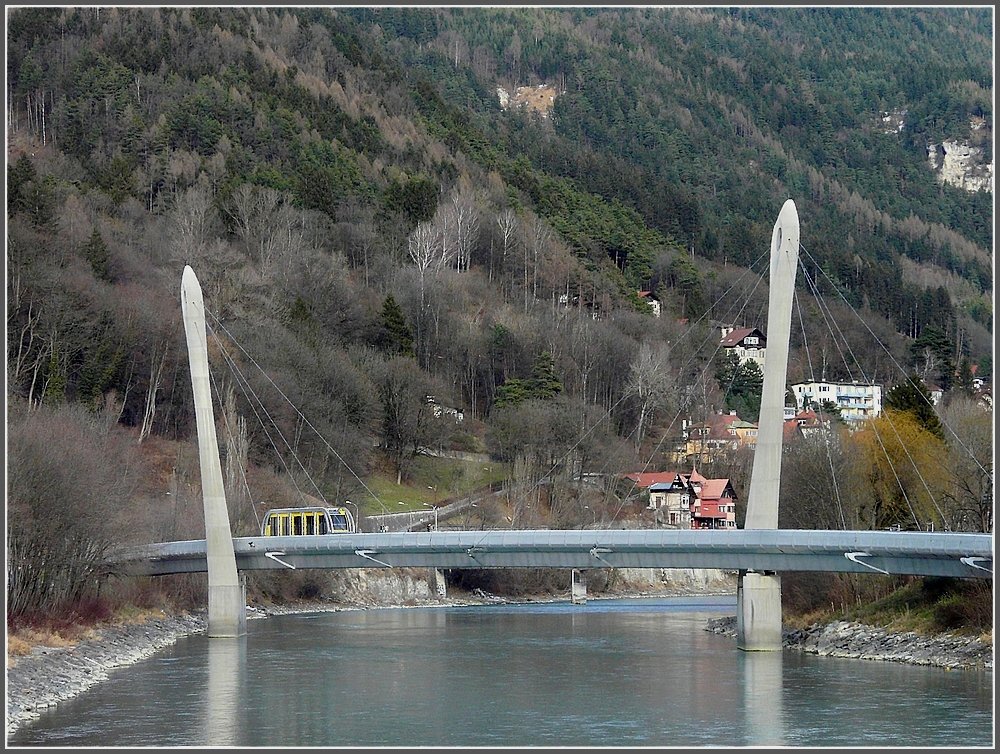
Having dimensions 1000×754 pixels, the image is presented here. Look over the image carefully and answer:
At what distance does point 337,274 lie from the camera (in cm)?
10569

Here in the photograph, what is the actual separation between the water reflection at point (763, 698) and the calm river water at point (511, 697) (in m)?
0.06

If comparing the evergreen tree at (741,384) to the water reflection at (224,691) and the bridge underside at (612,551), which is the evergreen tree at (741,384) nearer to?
the bridge underside at (612,551)

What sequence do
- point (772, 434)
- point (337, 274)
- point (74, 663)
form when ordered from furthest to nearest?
point (337, 274) → point (772, 434) → point (74, 663)

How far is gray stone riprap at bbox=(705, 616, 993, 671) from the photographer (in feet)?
139

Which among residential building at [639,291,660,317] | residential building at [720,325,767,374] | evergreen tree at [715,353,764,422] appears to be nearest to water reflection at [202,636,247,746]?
evergreen tree at [715,353,764,422]

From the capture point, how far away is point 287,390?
8188cm

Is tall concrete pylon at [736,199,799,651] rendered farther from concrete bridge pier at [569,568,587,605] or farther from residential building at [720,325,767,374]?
residential building at [720,325,767,374]

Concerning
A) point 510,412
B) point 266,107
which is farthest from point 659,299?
point 510,412

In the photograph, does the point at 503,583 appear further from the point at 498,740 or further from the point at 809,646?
the point at 498,740

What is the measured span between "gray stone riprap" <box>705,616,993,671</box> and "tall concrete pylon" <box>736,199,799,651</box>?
93.0 inches

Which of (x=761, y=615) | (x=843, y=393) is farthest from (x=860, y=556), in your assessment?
(x=843, y=393)

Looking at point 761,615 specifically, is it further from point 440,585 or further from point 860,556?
point 440,585

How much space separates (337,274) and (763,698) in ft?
232

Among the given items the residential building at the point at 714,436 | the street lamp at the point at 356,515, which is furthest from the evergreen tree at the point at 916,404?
the residential building at the point at 714,436
